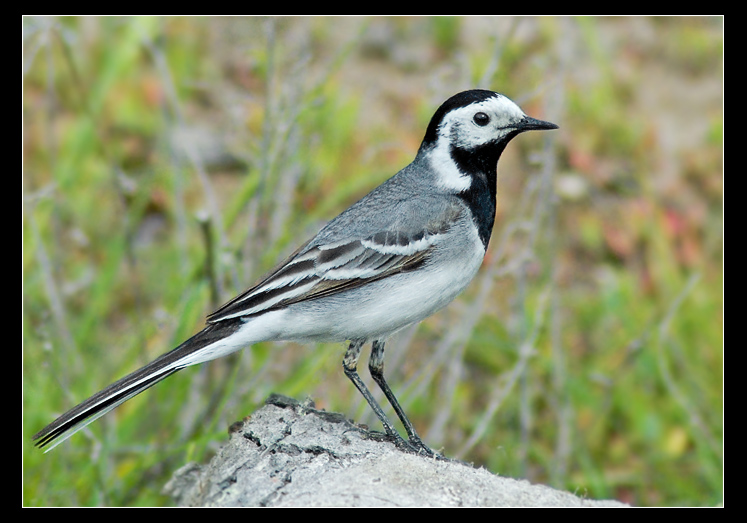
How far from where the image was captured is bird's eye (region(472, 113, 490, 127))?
16.4 ft

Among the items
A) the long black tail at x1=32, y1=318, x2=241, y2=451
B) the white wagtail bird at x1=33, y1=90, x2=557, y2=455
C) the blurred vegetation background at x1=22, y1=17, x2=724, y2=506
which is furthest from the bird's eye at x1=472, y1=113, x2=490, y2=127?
the long black tail at x1=32, y1=318, x2=241, y2=451

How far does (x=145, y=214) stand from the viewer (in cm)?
851

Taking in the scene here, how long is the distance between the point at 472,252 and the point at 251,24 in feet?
18.5

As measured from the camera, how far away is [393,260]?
4.77m

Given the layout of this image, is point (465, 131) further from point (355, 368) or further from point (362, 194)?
point (362, 194)

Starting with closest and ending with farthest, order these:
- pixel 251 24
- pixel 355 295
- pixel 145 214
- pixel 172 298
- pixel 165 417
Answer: pixel 355 295 → pixel 165 417 → pixel 172 298 → pixel 145 214 → pixel 251 24

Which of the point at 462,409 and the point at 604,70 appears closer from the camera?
the point at 462,409

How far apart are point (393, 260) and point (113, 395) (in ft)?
5.28

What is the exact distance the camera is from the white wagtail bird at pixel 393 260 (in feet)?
15.2

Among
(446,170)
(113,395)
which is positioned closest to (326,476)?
(113,395)

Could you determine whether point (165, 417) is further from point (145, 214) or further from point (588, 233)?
point (588, 233)

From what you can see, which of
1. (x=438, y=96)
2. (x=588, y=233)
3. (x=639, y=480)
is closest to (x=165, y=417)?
(x=438, y=96)

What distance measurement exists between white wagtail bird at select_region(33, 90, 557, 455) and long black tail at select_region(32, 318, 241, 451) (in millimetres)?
25

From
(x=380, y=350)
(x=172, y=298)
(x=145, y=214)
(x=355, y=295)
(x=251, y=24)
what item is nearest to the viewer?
(x=355, y=295)
